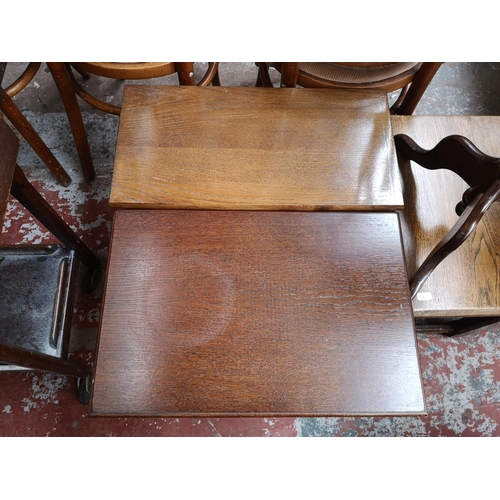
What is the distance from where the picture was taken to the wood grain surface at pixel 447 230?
1.13 meters

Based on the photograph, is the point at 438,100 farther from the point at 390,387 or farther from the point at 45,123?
the point at 45,123

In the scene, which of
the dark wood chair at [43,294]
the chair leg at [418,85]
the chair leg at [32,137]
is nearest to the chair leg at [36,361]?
the dark wood chair at [43,294]

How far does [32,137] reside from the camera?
62.1 inches

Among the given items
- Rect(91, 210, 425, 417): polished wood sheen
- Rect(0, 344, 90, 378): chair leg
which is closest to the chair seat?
Rect(91, 210, 425, 417): polished wood sheen

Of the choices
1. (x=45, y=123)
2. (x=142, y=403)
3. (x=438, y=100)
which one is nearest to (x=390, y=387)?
(x=142, y=403)

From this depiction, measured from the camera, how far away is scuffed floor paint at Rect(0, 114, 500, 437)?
1.49m

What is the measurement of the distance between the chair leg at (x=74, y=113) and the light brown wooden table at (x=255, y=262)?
0.38 m

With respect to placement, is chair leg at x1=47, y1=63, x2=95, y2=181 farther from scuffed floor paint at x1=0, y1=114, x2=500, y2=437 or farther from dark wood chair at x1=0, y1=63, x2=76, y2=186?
scuffed floor paint at x1=0, y1=114, x2=500, y2=437

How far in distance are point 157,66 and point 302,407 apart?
1.19 m

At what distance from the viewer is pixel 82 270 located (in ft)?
5.52

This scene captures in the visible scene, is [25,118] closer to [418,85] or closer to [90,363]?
[90,363]

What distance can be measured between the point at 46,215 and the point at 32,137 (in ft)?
1.67

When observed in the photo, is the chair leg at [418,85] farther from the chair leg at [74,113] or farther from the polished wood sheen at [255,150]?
the chair leg at [74,113]

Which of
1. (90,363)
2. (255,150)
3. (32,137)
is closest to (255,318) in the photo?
(255,150)
